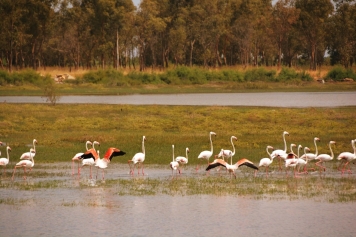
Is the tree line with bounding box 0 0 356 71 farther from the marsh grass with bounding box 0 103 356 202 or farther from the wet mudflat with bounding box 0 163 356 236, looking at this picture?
the wet mudflat with bounding box 0 163 356 236

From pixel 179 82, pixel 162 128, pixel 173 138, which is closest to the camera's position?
pixel 173 138

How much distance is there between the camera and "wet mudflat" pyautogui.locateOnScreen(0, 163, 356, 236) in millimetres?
15383

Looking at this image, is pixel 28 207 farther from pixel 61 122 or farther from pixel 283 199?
pixel 61 122

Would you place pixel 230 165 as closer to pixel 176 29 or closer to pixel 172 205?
pixel 172 205

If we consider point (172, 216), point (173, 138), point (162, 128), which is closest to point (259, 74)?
point (162, 128)

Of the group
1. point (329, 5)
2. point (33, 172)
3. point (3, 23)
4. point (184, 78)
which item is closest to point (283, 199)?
point (33, 172)

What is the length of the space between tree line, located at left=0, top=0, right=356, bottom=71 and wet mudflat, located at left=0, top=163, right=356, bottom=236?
6230 centimetres

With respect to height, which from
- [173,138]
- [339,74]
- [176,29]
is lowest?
[173,138]

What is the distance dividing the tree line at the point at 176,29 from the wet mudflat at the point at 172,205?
6230cm

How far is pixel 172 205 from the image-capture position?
58.1ft

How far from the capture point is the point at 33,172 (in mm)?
22125

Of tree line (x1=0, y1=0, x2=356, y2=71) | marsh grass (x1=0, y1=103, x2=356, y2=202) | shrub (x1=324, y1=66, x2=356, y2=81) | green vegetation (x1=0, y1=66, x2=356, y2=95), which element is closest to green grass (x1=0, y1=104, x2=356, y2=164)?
marsh grass (x1=0, y1=103, x2=356, y2=202)

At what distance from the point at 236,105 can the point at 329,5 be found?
163 ft

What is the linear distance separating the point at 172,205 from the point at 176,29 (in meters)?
73.3
